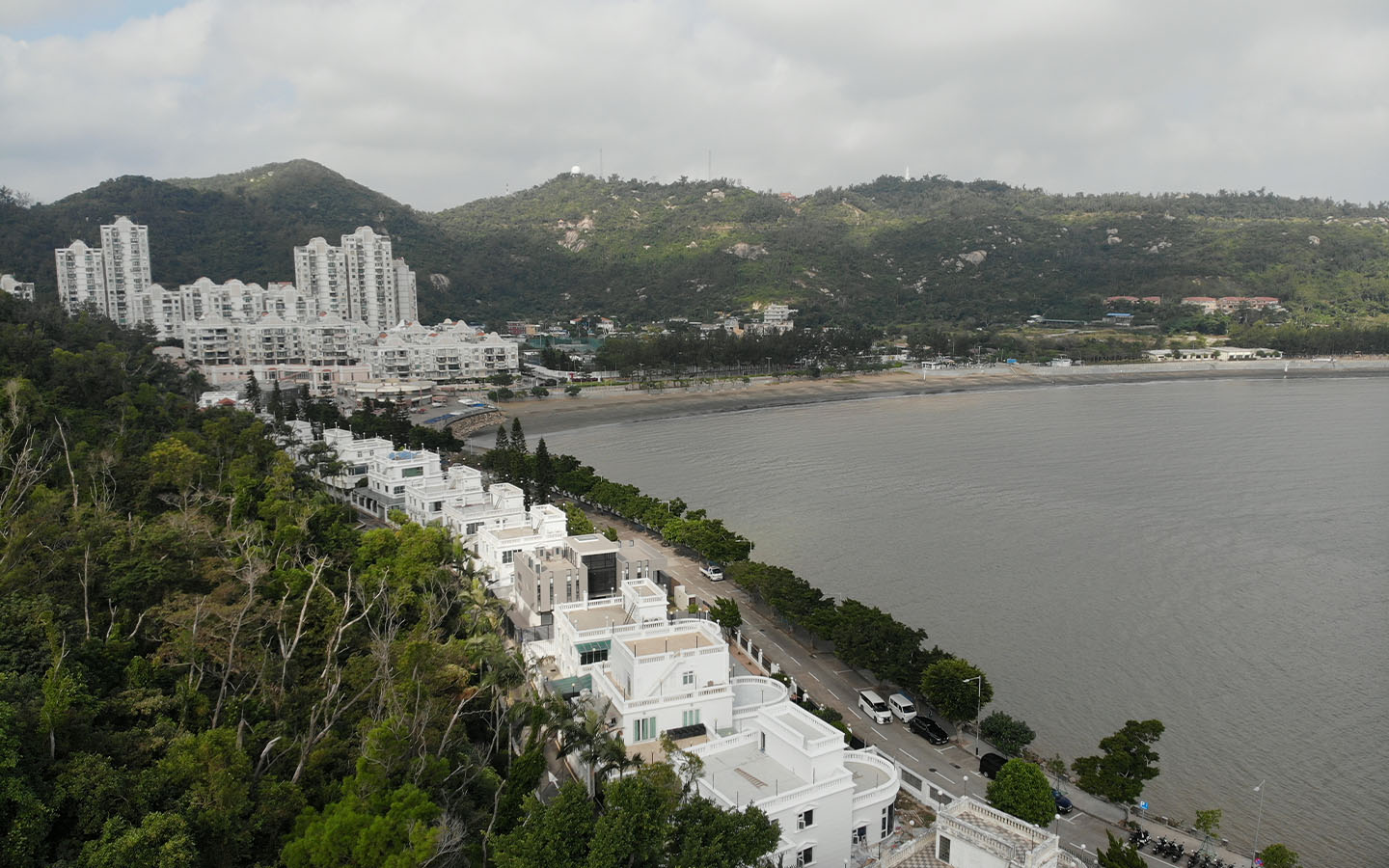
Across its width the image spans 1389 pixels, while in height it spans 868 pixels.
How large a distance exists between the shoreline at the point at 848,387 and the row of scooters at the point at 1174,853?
133 ft

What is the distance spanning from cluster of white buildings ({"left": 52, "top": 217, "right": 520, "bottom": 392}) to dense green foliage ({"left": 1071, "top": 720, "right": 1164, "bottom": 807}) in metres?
55.4

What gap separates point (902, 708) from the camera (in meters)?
17.0

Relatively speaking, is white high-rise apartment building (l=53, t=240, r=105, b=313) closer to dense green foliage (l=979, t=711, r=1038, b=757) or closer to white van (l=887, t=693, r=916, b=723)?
white van (l=887, t=693, r=916, b=723)

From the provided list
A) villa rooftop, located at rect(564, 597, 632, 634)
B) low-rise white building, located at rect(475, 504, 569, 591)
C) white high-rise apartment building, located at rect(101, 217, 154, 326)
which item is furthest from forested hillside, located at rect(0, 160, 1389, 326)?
villa rooftop, located at rect(564, 597, 632, 634)

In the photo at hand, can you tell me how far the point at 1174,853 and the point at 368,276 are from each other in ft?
255

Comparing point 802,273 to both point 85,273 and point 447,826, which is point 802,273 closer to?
point 85,273

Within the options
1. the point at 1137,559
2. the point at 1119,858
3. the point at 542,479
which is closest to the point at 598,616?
the point at 1119,858

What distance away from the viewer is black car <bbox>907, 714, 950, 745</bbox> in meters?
16.1

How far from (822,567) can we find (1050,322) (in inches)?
3409

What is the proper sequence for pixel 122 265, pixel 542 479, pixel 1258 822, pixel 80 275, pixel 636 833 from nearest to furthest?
pixel 636 833 → pixel 1258 822 → pixel 542 479 → pixel 80 275 → pixel 122 265

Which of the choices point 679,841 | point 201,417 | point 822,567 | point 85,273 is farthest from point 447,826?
point 85,273

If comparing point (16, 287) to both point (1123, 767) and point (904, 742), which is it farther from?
point (1123, 767)

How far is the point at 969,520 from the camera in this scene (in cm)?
3136

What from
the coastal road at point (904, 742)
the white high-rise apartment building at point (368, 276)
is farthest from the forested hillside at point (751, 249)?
the coastal road at point (904, 742)
